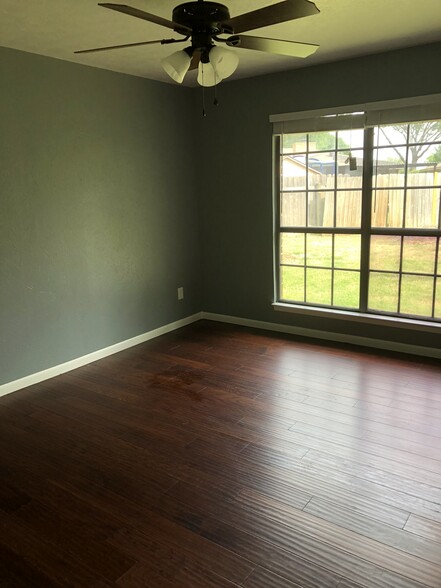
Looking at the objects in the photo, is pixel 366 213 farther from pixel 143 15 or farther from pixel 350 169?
pixel 143 15

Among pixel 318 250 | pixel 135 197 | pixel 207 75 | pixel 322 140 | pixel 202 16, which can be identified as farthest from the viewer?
pixel 318 250

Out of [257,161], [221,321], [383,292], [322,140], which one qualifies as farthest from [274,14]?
[221,321]

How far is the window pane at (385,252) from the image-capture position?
12.9 feet

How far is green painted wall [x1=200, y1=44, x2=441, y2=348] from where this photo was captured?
3.61 metres

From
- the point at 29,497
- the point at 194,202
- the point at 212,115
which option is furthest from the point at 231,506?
the point at 212,115

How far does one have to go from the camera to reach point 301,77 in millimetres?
4035

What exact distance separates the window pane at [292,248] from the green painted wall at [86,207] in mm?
1082

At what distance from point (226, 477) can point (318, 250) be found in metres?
2.62

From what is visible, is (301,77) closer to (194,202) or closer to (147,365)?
(194,202)

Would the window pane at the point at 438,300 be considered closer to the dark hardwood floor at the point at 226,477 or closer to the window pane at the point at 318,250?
the dark hardwood floor at the point at 226,477

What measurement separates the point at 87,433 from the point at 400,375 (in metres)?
2.35

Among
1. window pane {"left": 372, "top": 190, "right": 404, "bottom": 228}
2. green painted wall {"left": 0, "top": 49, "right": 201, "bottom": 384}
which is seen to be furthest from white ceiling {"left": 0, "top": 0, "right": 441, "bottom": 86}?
window pane {"left": 372, "top": 190, "right": 404, "bottom": 228}

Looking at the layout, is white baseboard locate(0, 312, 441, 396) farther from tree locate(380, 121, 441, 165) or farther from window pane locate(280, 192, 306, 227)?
tree locate(380, 121, 441, 165)

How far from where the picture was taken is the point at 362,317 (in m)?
4.09
